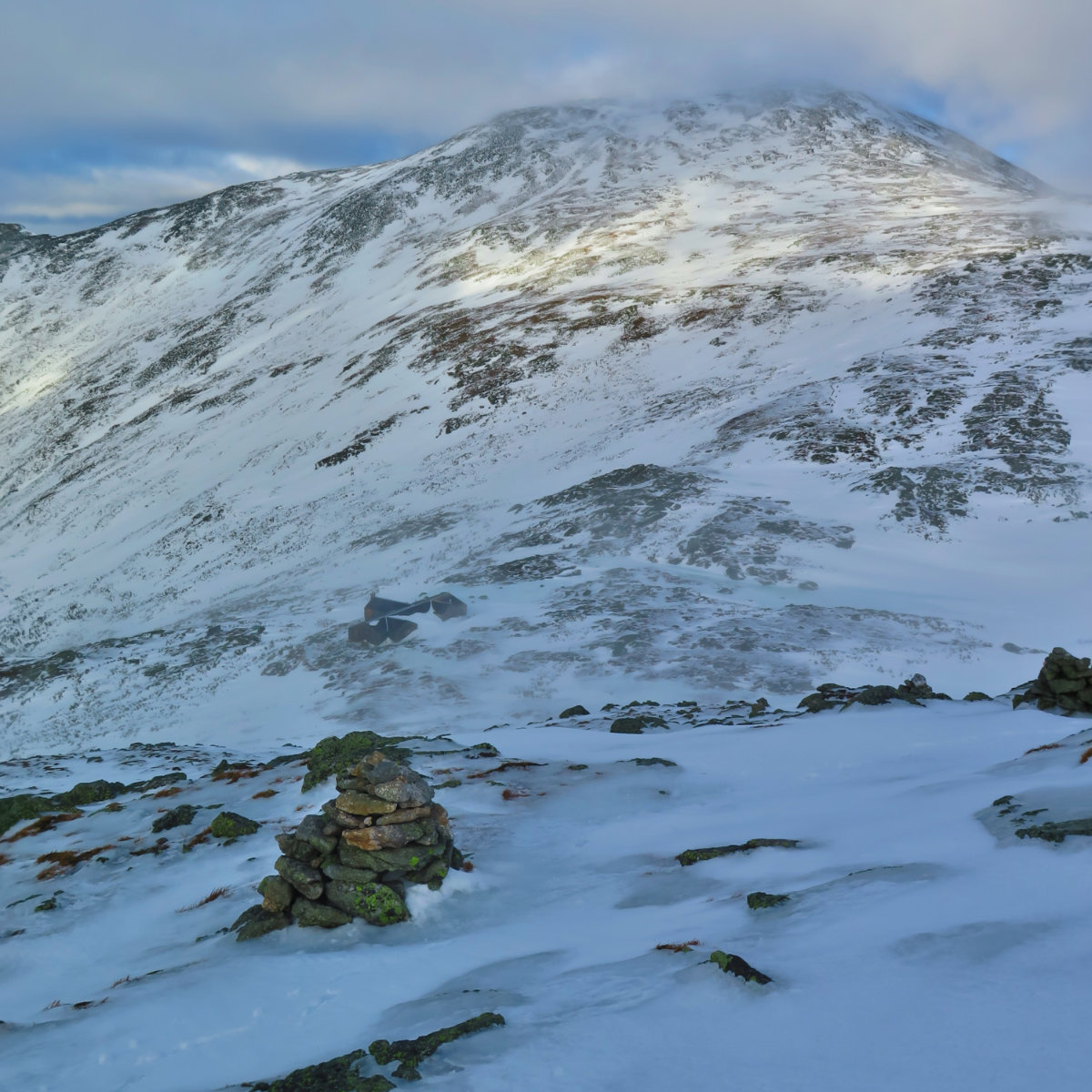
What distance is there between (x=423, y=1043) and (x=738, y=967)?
265cm

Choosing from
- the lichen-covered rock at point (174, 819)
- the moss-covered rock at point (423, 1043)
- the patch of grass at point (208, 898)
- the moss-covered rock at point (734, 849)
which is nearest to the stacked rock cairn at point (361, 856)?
the patch of grass at point (208, 898)

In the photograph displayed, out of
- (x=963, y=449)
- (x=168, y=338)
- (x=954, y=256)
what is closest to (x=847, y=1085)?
(x=963, y=449)

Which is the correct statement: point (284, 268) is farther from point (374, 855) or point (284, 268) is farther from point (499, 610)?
point (374, 855)

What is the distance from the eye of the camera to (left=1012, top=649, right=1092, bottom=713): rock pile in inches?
642

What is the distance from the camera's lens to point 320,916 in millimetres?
9656

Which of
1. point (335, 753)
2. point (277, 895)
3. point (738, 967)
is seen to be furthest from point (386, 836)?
point (335, 753)

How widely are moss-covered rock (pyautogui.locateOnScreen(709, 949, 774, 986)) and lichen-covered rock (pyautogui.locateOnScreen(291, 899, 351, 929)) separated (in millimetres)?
4920

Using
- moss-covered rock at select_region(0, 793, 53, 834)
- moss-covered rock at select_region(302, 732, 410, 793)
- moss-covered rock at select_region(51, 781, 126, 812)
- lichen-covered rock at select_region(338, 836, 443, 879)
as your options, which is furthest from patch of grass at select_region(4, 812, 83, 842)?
lichen-covered rock at select_region(338, 836, 443, 879)

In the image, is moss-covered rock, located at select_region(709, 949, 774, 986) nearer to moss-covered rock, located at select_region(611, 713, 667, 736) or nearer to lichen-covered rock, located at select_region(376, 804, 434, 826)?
lichen-covered rock, located at select_region(376, 804, 434, 826)

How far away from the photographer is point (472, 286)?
3949 inches

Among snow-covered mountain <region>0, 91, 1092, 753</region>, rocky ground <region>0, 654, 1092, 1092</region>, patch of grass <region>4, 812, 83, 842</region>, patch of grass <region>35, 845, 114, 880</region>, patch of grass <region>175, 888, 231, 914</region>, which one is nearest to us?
rocky ground <region>0, 654, 1092, 1092</region>

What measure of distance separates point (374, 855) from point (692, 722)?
12.0 meters

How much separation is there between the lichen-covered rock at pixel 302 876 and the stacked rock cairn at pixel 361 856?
1cm

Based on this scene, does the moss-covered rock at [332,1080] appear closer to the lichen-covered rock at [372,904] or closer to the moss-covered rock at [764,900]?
the lichen-covered rock at [372,904]
